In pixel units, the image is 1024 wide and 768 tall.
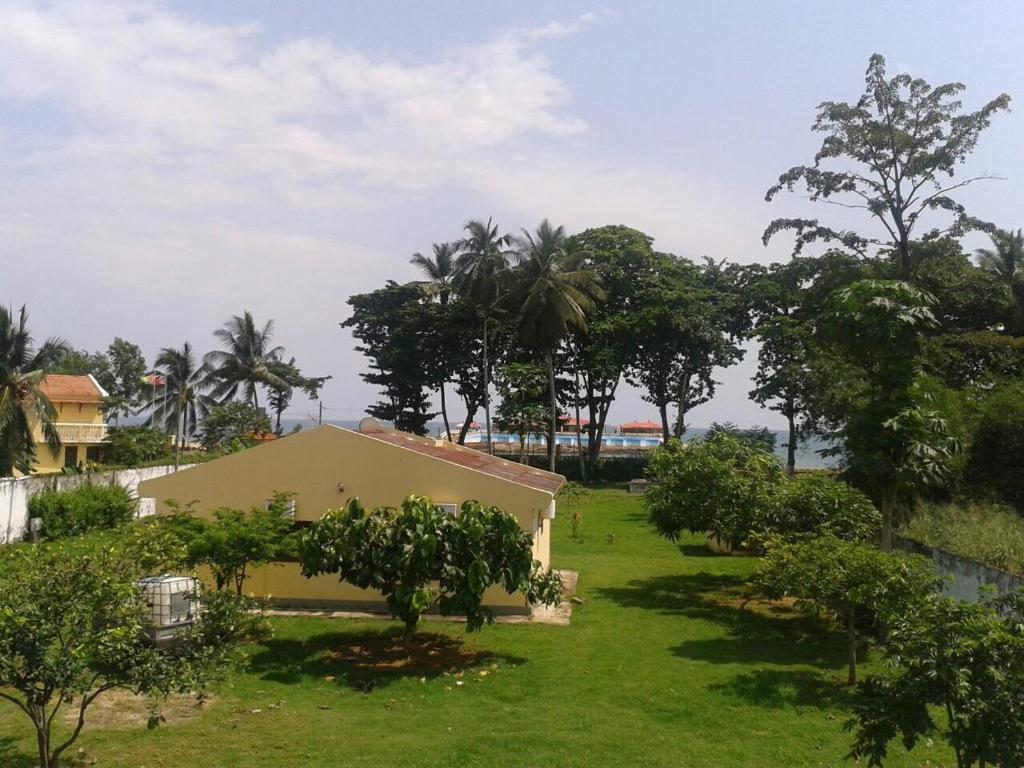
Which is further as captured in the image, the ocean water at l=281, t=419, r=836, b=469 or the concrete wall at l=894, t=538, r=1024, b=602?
the ocean water at l=281, t=419, r=836, b=469

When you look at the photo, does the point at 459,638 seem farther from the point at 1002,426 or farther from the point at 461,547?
the point at 1002,426

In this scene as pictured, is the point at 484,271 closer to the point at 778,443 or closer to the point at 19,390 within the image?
the point at 19,390

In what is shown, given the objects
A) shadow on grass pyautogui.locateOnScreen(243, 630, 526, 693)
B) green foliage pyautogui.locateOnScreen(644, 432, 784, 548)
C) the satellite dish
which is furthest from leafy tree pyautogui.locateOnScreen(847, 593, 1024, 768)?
the satellite dish

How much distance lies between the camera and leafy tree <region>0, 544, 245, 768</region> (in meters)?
6.84

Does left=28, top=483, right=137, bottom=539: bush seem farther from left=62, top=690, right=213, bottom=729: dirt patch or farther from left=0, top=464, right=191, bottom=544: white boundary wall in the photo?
left=62, top=690, right=213, bottom=729: dirt patch

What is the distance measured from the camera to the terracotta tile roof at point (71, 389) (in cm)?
4684

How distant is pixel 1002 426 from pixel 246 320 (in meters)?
46.5

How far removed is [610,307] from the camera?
168 feet

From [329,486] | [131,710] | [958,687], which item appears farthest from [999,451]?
[131,710]

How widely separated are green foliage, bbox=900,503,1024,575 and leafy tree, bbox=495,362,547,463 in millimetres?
26802

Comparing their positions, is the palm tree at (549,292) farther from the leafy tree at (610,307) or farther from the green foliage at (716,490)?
the green foliage at (716,490)

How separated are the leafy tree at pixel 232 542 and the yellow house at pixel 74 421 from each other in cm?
3564

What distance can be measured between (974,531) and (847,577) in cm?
563

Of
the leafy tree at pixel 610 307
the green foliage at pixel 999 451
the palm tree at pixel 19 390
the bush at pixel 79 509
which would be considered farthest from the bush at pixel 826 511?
the leafy tree at pixel 610 307
